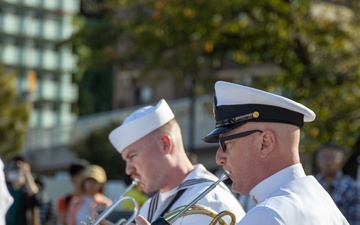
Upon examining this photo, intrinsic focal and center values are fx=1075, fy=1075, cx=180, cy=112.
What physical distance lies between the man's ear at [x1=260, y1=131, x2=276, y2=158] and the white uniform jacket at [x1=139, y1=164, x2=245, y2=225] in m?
1.27

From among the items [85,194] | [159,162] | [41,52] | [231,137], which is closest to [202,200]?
[159,162]

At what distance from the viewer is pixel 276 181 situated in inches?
155

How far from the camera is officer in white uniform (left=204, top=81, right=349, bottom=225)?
3848mm

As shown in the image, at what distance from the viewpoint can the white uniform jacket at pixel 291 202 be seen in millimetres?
3663

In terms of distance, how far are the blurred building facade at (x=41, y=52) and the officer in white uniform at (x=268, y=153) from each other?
7577 centimetres

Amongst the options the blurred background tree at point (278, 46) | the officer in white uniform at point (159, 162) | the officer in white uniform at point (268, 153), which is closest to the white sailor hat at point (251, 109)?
the officer in white uniform at point (268, 153)

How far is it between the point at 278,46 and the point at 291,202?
40.9ft

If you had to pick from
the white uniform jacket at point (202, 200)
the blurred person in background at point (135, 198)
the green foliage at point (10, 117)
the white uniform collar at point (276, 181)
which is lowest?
the green foliage at point (10, 117)

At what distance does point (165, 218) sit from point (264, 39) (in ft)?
40.0

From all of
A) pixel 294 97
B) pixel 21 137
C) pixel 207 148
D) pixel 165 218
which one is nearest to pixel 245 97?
pixel 165 218

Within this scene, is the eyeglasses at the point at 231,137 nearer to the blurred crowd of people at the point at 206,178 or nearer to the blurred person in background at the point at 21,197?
the blurred crowd of people at the point at 206,178

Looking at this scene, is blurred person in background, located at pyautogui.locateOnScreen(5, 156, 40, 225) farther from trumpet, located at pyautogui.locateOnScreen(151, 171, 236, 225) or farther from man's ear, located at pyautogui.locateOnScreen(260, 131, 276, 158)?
man's ear, located at pyautogui.locateOnScreen(260, 131, 276, 158)

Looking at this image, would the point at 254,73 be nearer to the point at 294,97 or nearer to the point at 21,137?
the point at 294,97

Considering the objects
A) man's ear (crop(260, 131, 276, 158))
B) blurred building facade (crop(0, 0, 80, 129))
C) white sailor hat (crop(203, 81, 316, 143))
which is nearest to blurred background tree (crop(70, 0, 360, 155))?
white sailor hat (crop(203, 81, 316, 143))
